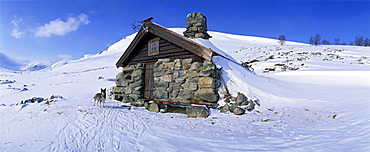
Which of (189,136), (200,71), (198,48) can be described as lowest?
(189,136)

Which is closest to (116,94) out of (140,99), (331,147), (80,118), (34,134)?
(140,99)

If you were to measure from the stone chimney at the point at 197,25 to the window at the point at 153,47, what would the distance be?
411cm

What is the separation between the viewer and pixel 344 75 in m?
15.9

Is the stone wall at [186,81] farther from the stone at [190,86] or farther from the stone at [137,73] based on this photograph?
the stone at [137,73]

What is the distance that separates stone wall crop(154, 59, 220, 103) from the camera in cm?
846

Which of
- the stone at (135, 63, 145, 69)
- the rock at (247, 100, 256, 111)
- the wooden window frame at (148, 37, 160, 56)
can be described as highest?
the wooden window frame at (148, 37, 160, 56)

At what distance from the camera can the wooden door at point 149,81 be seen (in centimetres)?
1121

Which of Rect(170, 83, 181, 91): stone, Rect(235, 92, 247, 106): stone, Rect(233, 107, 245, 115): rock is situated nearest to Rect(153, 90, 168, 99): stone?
Rect(170, 83, 181, 91): stone

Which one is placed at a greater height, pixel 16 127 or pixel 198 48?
pixel 198 48

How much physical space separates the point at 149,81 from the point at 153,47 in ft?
7.20

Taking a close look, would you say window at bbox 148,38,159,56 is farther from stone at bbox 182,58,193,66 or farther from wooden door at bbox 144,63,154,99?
stone at bbox 182,58,193,66

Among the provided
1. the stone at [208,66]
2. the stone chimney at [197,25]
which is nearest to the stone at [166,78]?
the stone at [208,66]

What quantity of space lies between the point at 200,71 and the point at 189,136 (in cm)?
454

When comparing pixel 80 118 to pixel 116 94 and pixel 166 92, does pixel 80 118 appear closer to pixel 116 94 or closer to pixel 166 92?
pixel 166 92
